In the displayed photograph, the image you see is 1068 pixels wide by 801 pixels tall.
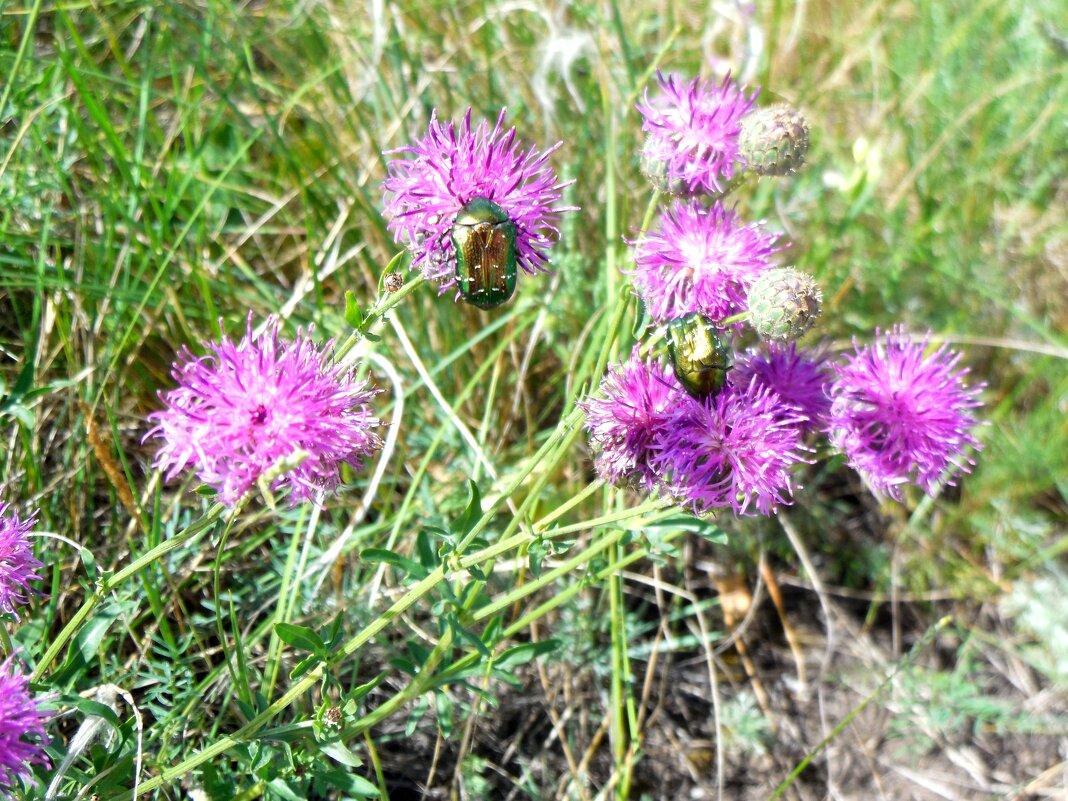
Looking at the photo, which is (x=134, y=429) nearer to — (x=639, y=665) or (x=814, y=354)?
(x=639, y=665)

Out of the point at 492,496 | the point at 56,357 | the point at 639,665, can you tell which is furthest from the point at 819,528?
the point at 56,357

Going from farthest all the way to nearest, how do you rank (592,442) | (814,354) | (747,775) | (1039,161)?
(1039,161), (747,775), (814,354), (592,442)

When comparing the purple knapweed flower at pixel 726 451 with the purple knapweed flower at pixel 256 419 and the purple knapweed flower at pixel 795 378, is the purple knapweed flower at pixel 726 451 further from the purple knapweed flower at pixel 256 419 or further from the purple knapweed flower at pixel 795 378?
the purple knapweed flower at pixel 256 419

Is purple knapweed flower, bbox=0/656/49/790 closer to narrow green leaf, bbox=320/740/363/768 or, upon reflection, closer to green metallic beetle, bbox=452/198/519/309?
narrow green leaf, bbox=320/740/363/768

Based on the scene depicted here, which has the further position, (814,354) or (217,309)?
(217,309)

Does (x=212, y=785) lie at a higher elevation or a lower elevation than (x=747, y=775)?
higher

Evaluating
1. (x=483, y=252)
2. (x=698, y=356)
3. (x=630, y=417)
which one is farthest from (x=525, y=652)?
(x=483, y=252)

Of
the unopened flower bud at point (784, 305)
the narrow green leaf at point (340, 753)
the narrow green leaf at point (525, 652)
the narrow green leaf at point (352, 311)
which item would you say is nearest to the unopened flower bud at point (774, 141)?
the unopened flower bud at point (784, 305)

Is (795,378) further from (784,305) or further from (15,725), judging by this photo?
(15,725)
